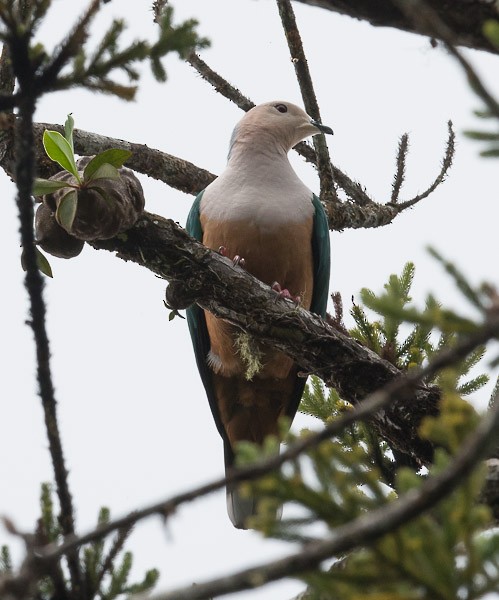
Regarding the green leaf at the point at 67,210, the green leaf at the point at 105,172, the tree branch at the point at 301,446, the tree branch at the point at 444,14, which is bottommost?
the tree branch at the point at 301,446

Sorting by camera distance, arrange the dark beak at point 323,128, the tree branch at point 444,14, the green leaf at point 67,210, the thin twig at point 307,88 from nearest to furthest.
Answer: the tree branch at point 444,14 < the green leaf at point 67,210 < the thin twig at point 307,88 < the dark beak at point 323,128

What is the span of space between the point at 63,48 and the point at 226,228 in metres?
2.65

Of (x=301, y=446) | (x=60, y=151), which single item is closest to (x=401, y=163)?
(x=60, y=151)

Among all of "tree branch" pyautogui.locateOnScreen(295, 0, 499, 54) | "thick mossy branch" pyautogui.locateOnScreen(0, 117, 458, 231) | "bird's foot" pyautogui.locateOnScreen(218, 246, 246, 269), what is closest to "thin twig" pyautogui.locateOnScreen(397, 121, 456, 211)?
"thick mossy branch" pyautogui.locateOnScreen(0, 117, 458, 231)

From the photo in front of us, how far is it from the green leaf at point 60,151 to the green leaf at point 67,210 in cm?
15

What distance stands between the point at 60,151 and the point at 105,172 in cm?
30

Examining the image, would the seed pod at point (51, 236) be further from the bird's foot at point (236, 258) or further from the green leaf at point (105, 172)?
the bird's foot at point (236, 258)

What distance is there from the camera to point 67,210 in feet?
10.2

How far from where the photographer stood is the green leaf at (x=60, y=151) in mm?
3297

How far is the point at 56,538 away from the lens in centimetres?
229

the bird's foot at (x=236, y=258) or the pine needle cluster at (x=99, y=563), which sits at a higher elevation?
the bird's foot at (x=236, y=258)

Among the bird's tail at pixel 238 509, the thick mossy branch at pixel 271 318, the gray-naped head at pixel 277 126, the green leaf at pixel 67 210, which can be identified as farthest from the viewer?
the gray-naped head at pixel 277 126

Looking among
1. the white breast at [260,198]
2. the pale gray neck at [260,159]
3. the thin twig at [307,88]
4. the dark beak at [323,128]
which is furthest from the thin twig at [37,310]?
the dark beak at [323,128]

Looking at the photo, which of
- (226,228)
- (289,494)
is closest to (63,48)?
(289,494)
